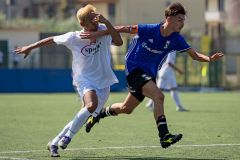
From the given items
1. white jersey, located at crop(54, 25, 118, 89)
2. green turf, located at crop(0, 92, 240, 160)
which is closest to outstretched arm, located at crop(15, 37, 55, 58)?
white jersey, located at crop(54, 25, 118, 89)

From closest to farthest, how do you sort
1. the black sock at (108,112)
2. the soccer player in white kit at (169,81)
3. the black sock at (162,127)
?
the black sock at (162,127)
the black sock at (108,112)
the soccer player in white kit at (169,81)

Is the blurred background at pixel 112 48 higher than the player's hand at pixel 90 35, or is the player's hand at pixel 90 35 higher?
the player's hand at pixel 90 35

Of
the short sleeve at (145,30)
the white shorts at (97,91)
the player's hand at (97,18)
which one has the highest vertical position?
the player's hand at (97,18)

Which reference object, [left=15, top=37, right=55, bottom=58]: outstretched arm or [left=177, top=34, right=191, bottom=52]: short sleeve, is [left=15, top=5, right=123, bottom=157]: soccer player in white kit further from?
[left=177, top=34, right=191, bottom=52]: short sleeve

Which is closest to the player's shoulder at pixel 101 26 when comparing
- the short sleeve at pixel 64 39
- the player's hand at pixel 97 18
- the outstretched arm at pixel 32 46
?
the player's hand at pixel 97 18

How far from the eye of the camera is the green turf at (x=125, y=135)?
1065cm

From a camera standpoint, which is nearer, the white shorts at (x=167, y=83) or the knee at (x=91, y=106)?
the knee at (x=91, y=106)

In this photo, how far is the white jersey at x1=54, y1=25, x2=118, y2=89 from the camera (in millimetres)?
10695

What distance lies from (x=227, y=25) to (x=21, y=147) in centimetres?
7396

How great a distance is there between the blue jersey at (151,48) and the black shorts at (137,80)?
72mm

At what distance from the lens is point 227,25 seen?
8400cm

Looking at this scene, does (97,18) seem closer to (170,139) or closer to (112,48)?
(170,139)

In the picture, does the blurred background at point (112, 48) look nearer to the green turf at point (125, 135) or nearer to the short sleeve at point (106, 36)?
the green turf at point (125, 135)

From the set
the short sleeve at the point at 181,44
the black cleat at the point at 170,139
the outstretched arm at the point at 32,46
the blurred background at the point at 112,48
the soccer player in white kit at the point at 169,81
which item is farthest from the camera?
the blurred background at the point at 112,48
